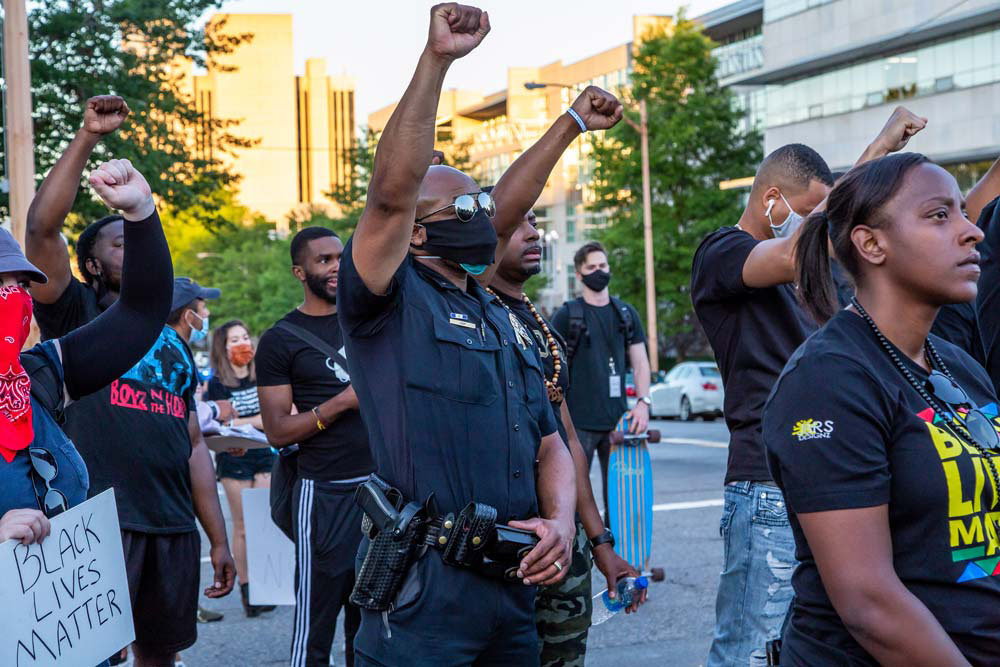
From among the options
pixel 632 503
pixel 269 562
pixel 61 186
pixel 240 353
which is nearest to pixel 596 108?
pixel 61 186

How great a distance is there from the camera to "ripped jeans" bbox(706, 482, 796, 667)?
4.04 metres

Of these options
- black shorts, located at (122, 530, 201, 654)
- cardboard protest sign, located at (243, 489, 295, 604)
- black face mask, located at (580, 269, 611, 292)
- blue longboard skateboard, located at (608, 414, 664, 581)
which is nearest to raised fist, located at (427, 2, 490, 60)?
black shorts, located at (122, 530, 201, 654)

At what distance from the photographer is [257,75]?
14275 cm

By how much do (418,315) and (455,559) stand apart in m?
0.67

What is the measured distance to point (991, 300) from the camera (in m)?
4.14

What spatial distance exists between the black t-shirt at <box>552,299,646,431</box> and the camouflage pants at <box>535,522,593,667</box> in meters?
4.17

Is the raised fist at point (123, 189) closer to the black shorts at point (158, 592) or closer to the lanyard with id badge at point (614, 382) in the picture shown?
the black shorts at point (158, 592)

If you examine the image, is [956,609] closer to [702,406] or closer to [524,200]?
[524,200]

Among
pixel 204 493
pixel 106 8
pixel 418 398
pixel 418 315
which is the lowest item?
pixel 204 493

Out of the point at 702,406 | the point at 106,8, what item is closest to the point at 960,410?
the point at 106,8

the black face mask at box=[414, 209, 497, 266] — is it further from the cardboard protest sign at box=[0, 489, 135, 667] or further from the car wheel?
Result: the car wheel

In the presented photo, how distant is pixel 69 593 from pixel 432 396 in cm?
113

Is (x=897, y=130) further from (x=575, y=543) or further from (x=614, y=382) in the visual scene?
(x=614, y=382)

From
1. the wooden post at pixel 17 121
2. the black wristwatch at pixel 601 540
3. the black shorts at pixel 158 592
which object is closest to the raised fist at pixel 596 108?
the black wristwatch at pixel 601 540
